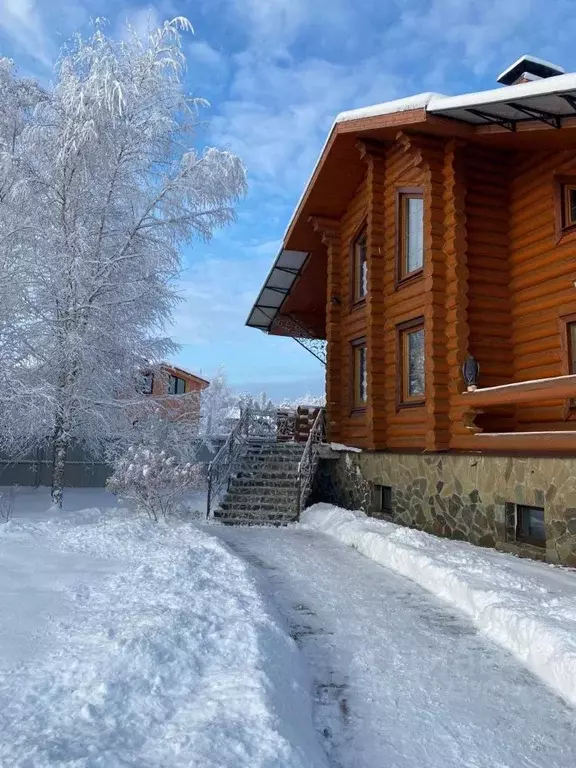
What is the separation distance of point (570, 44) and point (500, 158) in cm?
266

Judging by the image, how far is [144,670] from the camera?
342 centimetres

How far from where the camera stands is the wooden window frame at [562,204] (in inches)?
369

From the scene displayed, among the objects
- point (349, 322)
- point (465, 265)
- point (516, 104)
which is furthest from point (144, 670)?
A: point (349, 322)

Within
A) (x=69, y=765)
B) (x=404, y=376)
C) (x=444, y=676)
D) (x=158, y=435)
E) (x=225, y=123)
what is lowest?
(x=444, y=676)

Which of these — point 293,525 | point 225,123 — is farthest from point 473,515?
point 225,123

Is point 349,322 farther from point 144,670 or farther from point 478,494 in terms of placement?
point 144,670

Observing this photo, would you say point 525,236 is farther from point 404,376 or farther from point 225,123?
point 225,123

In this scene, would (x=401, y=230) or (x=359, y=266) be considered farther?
(x=359, y=266)

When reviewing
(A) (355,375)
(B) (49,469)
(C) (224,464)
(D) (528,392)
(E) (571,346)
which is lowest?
(B) (49,469)

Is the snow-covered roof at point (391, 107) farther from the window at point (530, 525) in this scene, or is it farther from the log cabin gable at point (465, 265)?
the window at point (530, 525)

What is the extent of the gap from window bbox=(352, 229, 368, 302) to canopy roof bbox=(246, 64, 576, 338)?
1197 mm

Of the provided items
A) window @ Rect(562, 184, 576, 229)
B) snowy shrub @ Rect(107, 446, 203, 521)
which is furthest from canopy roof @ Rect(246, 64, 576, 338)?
snowy shrub @ Rect(107, 446, 203, 521)

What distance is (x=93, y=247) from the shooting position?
454 inches

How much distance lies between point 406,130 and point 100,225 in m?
6.57
